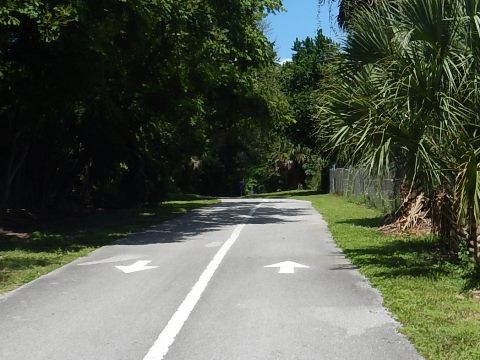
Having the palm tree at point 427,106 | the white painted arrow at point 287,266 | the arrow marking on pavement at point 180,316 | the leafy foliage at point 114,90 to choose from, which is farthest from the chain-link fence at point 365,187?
the leafy foliage at point 114,90

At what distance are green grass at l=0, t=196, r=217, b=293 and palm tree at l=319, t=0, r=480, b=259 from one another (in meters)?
5.98

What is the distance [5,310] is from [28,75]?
1007 cm

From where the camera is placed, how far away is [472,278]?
33.1 ft

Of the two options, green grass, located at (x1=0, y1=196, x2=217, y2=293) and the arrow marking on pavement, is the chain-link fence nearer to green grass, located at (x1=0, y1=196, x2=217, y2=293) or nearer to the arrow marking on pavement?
the arrow marking on pavement

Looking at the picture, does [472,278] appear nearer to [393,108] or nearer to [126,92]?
[393,108]

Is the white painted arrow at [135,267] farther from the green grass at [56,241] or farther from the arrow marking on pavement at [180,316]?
the green grass at [56,241]

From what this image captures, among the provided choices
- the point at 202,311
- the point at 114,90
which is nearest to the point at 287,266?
the point at 202,311

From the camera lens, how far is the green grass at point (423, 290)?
6.66m

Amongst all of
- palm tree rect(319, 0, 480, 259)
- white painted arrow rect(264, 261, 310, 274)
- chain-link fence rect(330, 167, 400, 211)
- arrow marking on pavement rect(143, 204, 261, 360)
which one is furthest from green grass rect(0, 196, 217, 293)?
chain-link fence rect(330, 167, 400, 211)

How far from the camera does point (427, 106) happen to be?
10.5 m

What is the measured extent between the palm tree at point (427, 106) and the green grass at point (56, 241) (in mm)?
5984

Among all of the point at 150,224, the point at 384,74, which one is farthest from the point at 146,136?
the point at 384,74

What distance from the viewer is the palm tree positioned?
9.91m

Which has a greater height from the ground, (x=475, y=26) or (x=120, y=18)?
(x=120, y=18)
